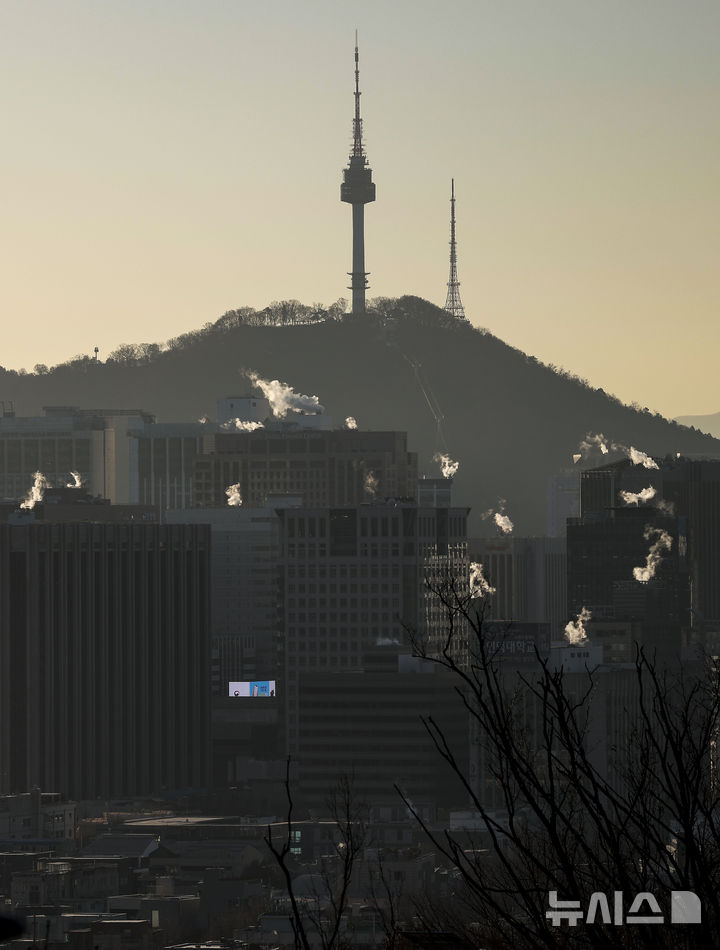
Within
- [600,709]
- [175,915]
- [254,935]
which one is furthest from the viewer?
[600,709]

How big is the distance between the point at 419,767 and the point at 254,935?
84159mm

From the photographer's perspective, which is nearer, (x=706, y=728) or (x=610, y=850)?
(x=610, y=850)

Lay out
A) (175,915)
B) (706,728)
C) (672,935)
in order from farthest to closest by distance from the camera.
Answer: (175,915)
(672,935)
(706,728)

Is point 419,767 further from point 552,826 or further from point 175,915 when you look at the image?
point 552,826

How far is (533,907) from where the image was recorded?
14320 millimetres

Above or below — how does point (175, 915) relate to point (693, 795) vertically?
below

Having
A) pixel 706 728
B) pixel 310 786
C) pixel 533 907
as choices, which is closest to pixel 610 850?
pixel 533 907

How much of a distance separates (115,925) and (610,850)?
335ft

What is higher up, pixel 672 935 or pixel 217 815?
pixel 672 935

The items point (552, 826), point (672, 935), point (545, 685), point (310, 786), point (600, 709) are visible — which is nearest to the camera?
point (552, 826)

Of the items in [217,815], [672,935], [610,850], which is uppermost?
[610,850]

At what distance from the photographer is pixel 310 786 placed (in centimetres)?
18875

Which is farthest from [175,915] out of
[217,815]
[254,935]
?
[217,815]

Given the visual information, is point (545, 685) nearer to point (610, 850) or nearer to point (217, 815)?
point (610, 850)
